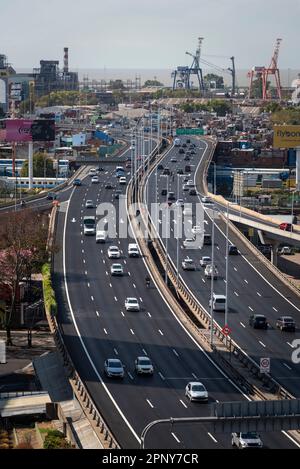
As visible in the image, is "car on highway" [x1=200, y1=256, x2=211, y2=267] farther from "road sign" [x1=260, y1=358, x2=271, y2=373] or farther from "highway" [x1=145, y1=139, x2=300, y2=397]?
"road sign" [x1=260, y1=358, x2=271, y2=373]

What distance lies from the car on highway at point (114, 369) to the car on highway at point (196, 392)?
88.1 inches

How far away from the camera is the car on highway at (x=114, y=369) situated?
28.8 meters

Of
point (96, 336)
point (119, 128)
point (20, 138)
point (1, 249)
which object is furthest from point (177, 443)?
point (119, 128)

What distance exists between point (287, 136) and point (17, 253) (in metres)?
48.0

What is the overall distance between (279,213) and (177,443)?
46.2m

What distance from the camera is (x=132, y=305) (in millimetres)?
36812

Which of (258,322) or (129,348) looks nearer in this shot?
(129,348)

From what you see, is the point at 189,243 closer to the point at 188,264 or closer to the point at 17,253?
the point at 188,264

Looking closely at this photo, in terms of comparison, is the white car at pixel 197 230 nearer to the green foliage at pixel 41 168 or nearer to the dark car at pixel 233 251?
the dark car at pixel 233 251

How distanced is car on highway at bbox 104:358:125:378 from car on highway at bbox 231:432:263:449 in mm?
6767

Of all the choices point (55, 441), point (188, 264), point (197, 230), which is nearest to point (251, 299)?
point (188, 264)

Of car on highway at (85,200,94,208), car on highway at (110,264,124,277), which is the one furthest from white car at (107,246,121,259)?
car on highway at (85,200,94,208)

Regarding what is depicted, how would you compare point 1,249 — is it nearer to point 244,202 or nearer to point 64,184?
point 64,184

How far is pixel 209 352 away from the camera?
31.6 metres
